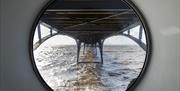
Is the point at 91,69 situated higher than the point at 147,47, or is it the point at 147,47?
the point at 147,47

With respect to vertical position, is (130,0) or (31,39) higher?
(130,0)

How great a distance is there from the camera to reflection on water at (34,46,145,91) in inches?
112

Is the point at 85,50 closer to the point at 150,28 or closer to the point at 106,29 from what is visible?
the point at 106,29

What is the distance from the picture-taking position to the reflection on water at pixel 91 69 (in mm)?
2850

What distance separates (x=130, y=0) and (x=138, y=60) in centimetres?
50

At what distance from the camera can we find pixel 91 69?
2.86 metres

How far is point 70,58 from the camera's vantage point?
2855 mm

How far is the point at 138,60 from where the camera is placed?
286 cm

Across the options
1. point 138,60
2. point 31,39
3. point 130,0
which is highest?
point 130,0
